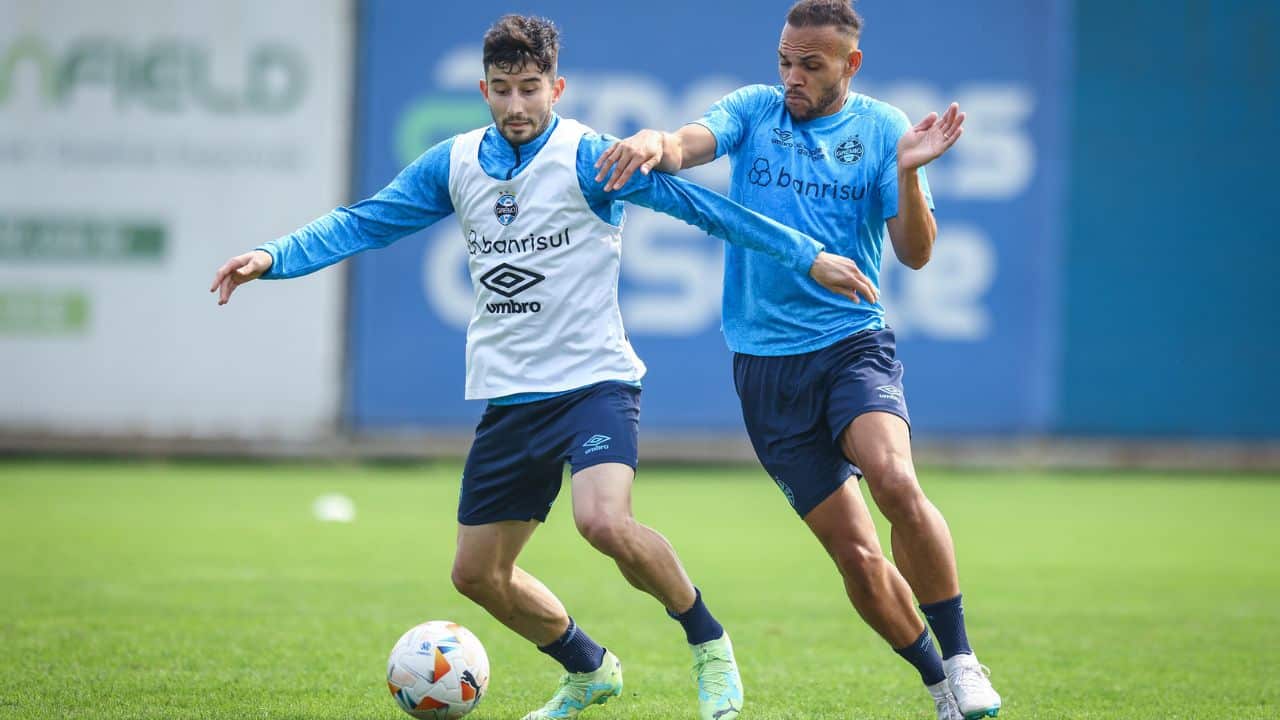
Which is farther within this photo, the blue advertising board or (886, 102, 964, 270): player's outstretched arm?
the blue advertising board

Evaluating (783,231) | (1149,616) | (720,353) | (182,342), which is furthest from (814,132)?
(182,342)

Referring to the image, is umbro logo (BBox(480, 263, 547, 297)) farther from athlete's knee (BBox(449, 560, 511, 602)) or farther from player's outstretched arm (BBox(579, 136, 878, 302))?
athlete's knee (BBox(449, 560, 511, 602))

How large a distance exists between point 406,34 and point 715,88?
3754 mm

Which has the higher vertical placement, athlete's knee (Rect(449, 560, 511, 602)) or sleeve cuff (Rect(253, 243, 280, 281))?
sleeve cuff (Rect(253, 243, 280, 281))

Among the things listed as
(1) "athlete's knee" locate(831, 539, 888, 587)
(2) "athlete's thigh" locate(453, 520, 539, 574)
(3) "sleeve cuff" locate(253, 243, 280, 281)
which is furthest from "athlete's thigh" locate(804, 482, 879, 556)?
(3) "sleeve cuff" locate(253, 243, 280, 281)

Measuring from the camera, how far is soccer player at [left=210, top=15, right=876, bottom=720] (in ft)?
17.6

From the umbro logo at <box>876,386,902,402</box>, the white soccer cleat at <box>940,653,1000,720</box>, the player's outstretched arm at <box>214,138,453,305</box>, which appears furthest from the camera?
the player's outstretched arm at <box>214,138,453,305</box>

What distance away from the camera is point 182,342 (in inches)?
695

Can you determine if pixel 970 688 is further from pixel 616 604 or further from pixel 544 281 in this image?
pixel 616 604

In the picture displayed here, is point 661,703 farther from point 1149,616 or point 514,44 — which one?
point 1149,616

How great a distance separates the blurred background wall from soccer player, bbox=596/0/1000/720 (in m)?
11.7

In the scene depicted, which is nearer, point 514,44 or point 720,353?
point 514,44

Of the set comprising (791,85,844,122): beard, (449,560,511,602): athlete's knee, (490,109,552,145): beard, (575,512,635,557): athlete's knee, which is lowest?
(449,560,511,602): athlete's knee

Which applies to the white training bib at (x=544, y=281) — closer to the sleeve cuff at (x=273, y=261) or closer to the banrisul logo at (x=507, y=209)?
the banrisul logo at (x=507, y=209)
